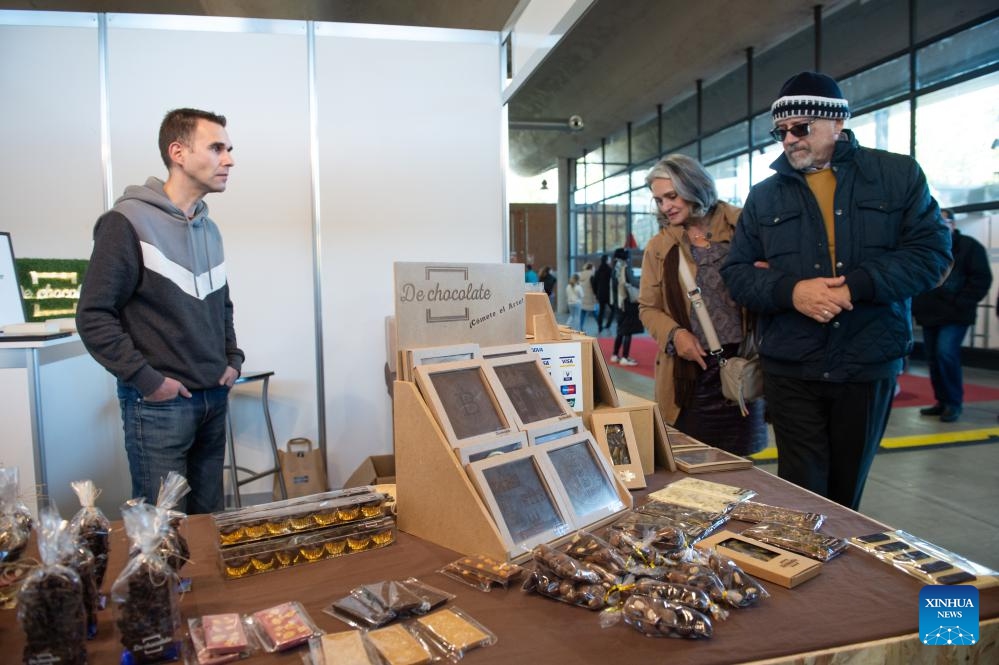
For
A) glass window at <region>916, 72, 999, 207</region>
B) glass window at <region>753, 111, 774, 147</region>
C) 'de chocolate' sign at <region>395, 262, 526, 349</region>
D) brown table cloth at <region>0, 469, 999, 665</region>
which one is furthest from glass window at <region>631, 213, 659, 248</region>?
brown table cloth at <region>0, 469, 999, 665</region>

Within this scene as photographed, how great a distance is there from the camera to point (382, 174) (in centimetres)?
364

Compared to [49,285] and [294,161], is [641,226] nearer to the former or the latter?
[294,161]

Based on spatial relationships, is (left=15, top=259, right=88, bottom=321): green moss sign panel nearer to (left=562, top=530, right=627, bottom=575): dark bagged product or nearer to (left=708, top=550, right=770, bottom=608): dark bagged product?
(left=562, top=530, right=627, bottom=575): dark bagged product

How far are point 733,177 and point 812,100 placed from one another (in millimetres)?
9497

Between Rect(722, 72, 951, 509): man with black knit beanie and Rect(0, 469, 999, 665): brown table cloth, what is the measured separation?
61 cm

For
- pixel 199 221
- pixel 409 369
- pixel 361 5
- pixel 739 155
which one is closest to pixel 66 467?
pixel 199 221

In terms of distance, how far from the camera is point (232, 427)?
11.6 feet

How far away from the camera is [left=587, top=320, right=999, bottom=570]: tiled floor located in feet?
9.96

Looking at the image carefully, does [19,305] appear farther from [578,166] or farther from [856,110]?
[578,166]

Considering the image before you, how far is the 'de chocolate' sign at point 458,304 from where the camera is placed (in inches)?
53.1

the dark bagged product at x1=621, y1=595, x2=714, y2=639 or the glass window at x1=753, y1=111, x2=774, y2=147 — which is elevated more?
the glass window at x1=753, y1=111, x2=774, y2=147

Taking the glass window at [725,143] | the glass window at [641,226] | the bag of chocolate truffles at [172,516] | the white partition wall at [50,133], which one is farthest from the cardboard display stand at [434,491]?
the glass window at [641,226]

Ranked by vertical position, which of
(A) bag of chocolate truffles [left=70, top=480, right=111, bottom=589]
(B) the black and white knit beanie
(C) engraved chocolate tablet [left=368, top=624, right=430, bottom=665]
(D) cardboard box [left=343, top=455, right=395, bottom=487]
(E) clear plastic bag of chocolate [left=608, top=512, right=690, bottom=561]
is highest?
(B) the black and white knit beanie

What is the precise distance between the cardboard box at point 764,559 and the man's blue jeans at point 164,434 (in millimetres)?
1446
